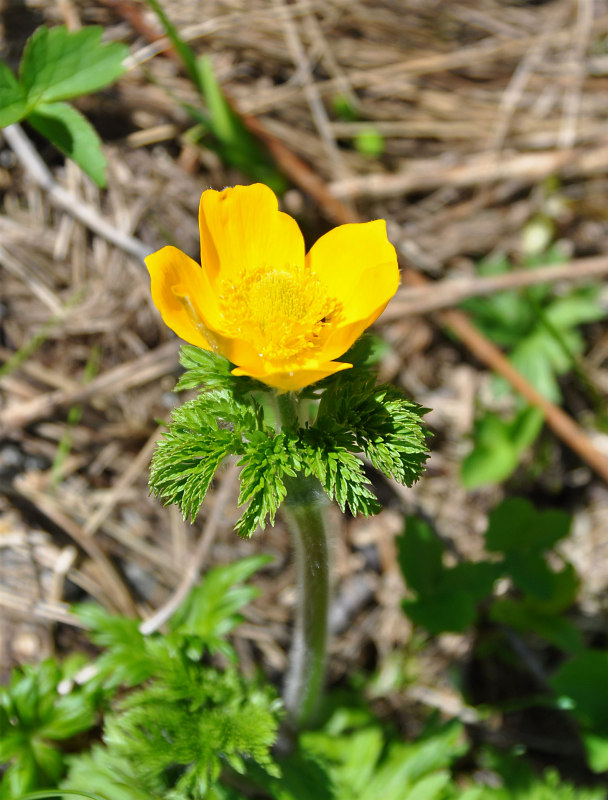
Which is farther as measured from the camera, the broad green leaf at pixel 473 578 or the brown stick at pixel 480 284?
the brown stick at pixel 480 284

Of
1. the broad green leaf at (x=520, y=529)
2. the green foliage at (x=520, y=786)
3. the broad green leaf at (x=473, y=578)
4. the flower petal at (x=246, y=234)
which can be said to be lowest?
the green foliage at (x=520, y=786)

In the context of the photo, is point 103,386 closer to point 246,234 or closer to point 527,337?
point 246,234

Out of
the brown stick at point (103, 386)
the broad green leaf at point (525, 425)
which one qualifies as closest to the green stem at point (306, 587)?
the brown stick at point (103, 386)

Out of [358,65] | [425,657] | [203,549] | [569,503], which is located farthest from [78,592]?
[358,65]

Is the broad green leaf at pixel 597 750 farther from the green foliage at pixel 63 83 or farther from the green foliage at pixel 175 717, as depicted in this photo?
the green foliage at pixel 63 83

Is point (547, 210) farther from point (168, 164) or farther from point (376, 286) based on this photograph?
point (376, 286)

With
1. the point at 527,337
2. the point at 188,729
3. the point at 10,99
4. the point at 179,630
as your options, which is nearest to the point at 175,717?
the point at 188,729

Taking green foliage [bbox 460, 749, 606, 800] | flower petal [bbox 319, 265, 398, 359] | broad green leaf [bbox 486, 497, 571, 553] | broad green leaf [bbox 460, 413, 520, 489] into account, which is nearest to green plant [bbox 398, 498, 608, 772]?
broad green leaf [bbox 486, 497, 571, 553]
